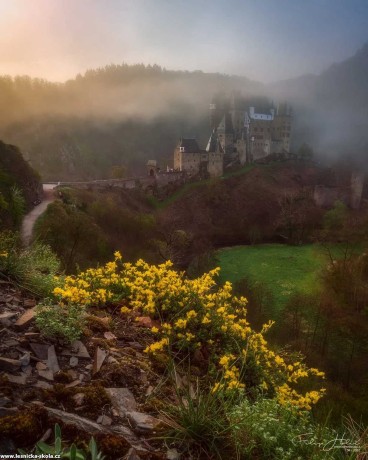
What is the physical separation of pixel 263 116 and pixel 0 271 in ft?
275

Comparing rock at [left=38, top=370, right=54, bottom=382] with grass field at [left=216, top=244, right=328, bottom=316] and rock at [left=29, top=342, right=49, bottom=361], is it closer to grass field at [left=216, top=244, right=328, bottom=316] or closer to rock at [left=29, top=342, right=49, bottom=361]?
rock at [left=29, top=342, right=49, bottom=361]

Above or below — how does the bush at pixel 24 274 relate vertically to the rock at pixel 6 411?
below

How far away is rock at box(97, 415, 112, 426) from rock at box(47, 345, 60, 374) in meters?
0.85

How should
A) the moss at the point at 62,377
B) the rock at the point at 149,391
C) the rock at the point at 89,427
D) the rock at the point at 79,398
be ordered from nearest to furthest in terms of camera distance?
the rock at the point at 89,427
the rock at the point at 79,398
the moss at the point at 62,377
the rock at the point at 149,391

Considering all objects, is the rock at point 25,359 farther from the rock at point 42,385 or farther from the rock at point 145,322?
the rock at point 145,322

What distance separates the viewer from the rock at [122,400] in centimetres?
369

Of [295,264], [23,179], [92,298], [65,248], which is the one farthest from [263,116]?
[92,298]

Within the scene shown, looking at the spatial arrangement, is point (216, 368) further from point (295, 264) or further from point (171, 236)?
point (295, 264)

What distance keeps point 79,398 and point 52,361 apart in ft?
2.46

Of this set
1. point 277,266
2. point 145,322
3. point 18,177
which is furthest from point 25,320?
point 277,266

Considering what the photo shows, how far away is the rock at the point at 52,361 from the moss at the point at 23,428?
3.52 feet

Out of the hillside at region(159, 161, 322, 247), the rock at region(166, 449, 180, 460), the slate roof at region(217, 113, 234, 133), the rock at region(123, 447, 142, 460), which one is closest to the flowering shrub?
the rock at region(166, 449, 180, 460)

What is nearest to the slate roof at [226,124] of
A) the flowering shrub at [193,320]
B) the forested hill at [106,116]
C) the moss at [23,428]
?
the forested hill at [106,116]

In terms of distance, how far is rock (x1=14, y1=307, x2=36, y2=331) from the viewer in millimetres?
4707
